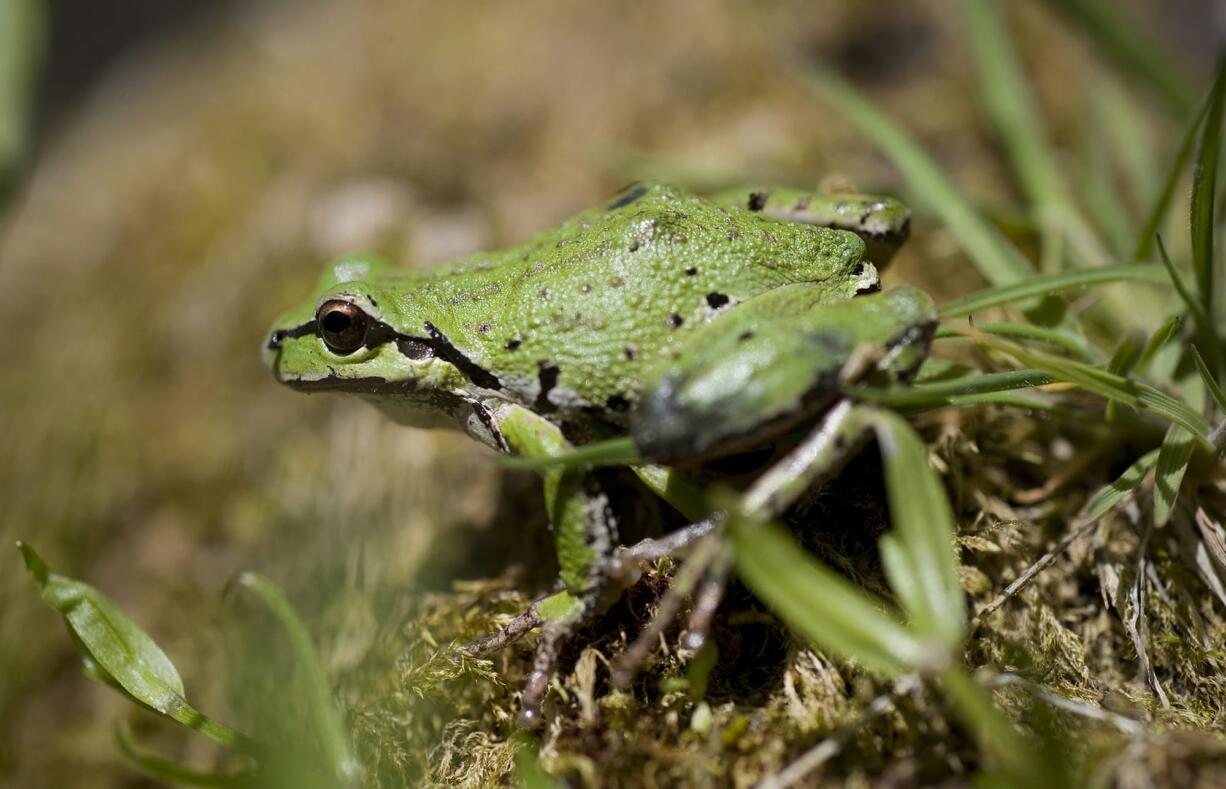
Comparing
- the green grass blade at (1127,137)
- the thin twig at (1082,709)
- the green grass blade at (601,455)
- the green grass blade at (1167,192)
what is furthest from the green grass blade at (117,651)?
the green grass blade at (1127,137)

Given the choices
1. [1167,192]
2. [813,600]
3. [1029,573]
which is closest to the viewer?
[813,600]

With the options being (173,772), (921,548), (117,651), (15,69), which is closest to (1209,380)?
(921,548)

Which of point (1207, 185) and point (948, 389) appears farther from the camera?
point (1207, 185)

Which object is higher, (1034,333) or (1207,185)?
(1207,185)

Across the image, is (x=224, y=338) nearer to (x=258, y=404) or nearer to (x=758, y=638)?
(x=258, y=404)

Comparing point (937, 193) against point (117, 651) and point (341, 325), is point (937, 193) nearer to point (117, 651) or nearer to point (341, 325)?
point (341, 325)

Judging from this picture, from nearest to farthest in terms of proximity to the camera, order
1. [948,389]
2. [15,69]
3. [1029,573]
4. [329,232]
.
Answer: [948,389]
[1029,573]
[15,69]
[329,232]

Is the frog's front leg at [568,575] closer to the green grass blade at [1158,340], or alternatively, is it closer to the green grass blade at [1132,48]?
the green grass blade at [1158,340]

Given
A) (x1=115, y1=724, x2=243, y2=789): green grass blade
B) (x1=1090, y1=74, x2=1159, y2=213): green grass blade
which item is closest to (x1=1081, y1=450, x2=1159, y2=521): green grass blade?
(x1=1090, y1=74, x2=1159, y2=213): green grass blade
